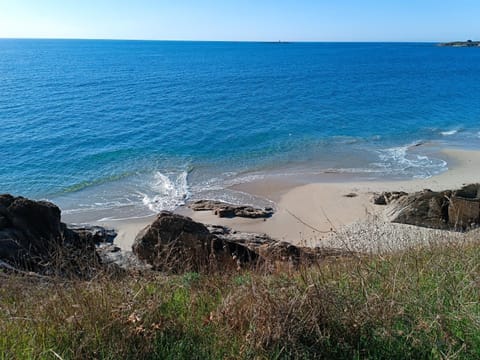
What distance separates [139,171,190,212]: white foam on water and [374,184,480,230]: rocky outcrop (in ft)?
32.9

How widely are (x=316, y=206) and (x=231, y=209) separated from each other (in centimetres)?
407

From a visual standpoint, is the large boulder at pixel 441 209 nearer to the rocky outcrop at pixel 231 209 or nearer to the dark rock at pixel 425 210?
the dark rock at pixel 425 210

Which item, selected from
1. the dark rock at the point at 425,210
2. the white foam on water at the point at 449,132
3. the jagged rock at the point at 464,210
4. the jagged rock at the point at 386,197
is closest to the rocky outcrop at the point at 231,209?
the jagged rock at the point at 386,197

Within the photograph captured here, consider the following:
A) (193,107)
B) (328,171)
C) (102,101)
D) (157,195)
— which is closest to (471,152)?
(328,171)

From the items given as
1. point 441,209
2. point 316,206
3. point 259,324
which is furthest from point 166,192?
point 259,324

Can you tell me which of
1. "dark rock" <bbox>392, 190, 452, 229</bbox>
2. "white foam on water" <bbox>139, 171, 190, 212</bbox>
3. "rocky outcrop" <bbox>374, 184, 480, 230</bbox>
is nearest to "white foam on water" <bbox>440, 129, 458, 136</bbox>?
"rocky outcrop" <bbox>374, 184, 480, 230</bbox>

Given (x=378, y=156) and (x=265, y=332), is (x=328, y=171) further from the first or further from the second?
(x=265, y=332)

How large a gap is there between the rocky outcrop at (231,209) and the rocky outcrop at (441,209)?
5.34m

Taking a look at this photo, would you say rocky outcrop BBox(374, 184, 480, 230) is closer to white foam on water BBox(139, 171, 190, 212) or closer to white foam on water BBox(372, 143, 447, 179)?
white foam on water BBox(372, 143, 447, 179)

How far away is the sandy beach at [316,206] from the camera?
16.9 metres

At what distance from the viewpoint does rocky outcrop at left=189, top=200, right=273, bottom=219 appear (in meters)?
18.5

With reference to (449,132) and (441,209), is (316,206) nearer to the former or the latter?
(441,209)

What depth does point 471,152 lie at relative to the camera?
2975cm

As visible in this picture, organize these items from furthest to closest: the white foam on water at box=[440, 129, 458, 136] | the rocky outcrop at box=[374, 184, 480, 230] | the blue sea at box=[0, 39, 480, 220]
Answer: the white foam on water at box=[440, 129, 458, 136]
the blue sea at box=[0, 39, 480, 220]
the rocky outcrop at box=[374, 184, 480, 230]
